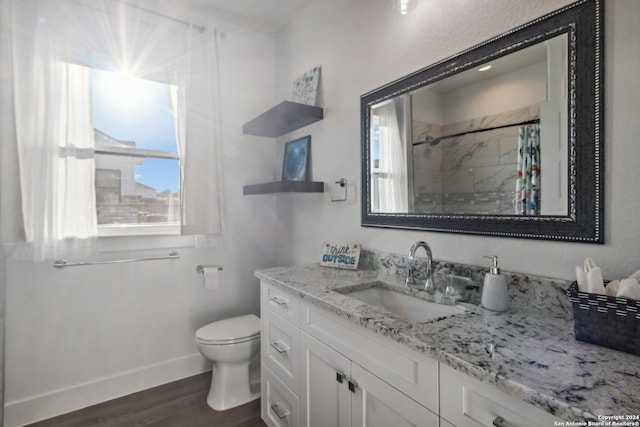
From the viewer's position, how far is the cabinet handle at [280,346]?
1519mm

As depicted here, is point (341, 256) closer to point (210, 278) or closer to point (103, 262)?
point (210, 278)

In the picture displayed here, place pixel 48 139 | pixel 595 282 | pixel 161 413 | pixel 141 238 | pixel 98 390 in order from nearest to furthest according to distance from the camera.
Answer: pixel 595 282
pixel 48 139
pixel 161 413
pixel 98 390
pixel 141 238

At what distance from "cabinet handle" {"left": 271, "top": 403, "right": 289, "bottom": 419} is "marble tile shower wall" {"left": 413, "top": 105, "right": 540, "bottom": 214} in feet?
3.93

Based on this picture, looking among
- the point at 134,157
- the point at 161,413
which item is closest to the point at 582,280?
the point at 161,413

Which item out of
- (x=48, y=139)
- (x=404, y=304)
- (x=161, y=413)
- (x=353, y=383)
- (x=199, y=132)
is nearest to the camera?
(x=353, y=383)

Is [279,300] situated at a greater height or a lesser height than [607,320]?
lesser

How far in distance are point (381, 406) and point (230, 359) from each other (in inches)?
49.1

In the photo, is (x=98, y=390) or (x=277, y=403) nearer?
(x=277, y=403)

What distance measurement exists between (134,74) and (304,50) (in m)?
1.19

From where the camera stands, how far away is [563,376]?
64 centimetres

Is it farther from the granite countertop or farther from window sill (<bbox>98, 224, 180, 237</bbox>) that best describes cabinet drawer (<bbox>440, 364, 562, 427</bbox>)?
window sill (<bbox>98, 224, 180, 237</bbox>)

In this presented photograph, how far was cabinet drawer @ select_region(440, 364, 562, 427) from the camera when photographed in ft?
2.05

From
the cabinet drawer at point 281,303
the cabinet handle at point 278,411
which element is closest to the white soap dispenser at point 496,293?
the cabinet drawer at point 281,303

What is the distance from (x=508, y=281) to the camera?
43.9 inches
